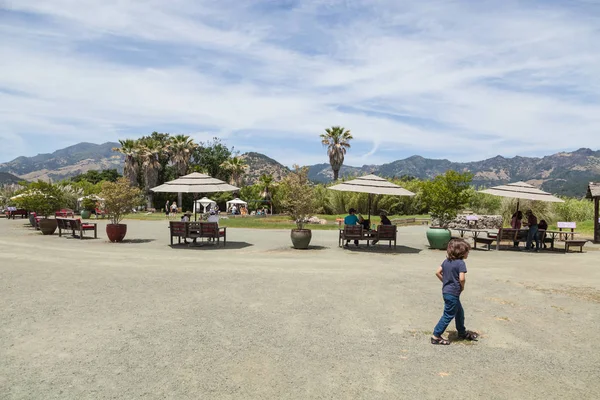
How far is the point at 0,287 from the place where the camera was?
7.92 m

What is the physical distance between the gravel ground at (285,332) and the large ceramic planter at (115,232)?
4.77m

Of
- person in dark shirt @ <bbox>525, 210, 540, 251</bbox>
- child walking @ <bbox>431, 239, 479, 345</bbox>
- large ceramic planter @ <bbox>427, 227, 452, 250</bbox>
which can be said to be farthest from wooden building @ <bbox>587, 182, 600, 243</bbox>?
child walking @ <bbox>431, 239, 479, 345</bbox>

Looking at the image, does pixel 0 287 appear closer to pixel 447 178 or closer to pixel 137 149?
pixel 447 178

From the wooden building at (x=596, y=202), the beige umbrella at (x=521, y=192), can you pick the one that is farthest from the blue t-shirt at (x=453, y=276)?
the wooden building at (x=596, y=202)

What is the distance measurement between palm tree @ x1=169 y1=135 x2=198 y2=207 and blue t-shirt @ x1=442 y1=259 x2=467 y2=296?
2141 inches

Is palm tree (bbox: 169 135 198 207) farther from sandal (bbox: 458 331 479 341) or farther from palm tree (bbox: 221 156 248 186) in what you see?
sandal (bbox: 458 331 479 341)

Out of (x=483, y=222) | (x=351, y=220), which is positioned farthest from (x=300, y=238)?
(x=483, y=222)

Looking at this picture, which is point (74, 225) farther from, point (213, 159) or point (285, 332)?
point (213, 159)

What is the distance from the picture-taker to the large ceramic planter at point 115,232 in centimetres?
1563

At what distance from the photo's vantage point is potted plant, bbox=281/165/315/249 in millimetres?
14047

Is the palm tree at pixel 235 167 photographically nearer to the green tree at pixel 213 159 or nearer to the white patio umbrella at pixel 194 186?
the green tree at pixel 213 159

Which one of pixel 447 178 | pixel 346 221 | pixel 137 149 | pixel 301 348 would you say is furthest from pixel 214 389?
pixel 137 149

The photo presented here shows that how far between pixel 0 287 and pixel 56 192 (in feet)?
44.3

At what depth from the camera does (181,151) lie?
2237 inches
